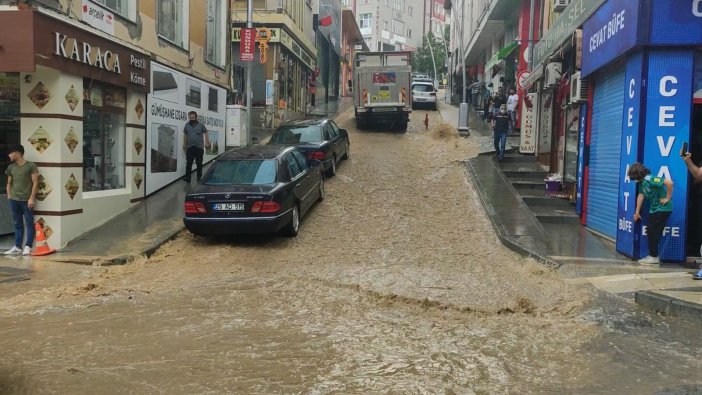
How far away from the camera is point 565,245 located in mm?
10109

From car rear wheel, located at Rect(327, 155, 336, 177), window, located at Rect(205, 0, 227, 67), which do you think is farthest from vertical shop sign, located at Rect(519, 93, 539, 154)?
window, located at Rect(205, 0, 227, 67)

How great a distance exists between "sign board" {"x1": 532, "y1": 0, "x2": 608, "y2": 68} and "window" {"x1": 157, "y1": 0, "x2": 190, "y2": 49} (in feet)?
30.9

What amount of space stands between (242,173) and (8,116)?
4462 millimetres

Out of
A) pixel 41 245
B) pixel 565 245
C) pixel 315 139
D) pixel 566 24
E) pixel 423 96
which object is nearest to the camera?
pixel 41 245

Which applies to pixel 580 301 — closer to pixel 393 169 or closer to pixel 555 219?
pixel 555 219

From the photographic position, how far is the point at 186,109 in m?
15.4

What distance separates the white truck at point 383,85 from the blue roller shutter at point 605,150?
41.4 feet

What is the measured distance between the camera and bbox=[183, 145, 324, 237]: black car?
959cm

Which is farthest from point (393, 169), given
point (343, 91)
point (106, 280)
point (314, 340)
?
point (343, 91)

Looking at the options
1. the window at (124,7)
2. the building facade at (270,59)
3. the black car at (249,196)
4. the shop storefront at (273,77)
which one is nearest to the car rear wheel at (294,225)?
the black car at (249,196)

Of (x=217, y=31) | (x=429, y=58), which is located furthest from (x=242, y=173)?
(x=429, y=58)

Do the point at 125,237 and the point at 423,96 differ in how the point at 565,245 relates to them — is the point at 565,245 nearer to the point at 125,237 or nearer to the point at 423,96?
the point at 125,237

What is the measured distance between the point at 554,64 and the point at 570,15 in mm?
1214

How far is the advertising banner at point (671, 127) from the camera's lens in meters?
8.75
